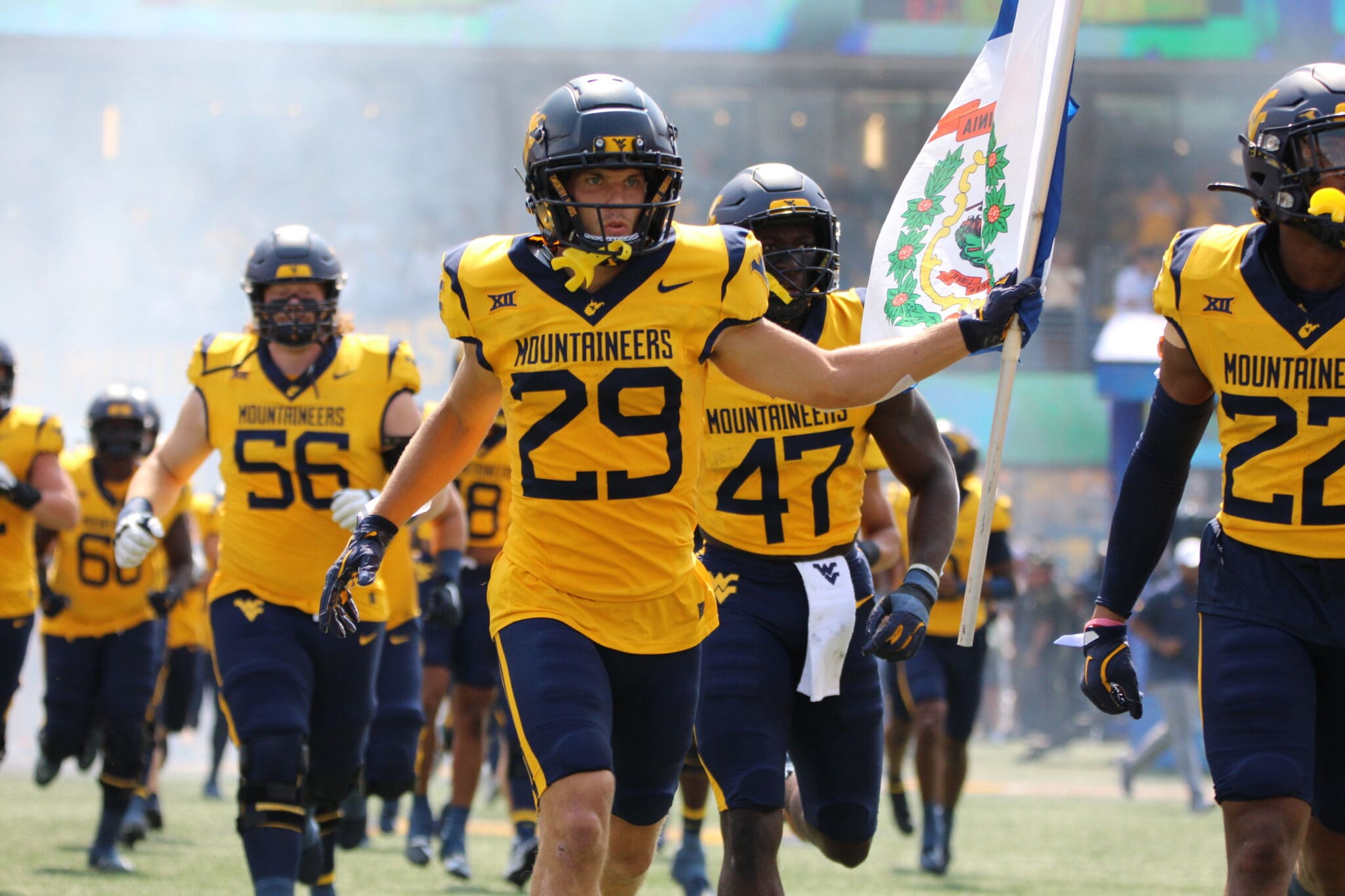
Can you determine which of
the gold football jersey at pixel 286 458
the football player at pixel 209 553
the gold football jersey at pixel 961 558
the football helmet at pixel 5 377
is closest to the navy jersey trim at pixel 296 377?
the gold football jersey at pixel 286 458

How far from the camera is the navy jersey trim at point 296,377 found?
6095 mm

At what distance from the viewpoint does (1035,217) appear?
14.0 ft

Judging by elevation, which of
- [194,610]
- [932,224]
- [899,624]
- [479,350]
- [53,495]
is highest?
[932,224]

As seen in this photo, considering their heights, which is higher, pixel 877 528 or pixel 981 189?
pixel 981 189

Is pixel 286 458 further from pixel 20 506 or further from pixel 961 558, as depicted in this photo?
pixel 961 558


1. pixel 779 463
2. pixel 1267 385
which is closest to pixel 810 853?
pixel 779 463

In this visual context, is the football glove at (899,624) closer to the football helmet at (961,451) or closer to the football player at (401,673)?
the football player at (401,673)

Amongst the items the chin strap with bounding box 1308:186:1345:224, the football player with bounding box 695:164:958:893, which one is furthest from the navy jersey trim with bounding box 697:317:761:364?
the chin strap with bounding box 1308:186:1345:224

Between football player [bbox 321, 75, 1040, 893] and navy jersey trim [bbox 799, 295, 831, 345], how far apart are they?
896 millimetres

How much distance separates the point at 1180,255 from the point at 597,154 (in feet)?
4.26

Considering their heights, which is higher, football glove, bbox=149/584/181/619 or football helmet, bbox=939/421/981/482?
football helmet, bbox=939/421/981/482

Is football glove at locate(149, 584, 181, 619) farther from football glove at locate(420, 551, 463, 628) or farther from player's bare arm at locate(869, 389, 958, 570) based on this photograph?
player's bare arm at locate(869, 389, 958, 570)

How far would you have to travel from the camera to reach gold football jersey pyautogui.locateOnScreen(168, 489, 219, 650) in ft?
35.3

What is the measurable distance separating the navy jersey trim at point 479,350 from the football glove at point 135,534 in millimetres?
1834
